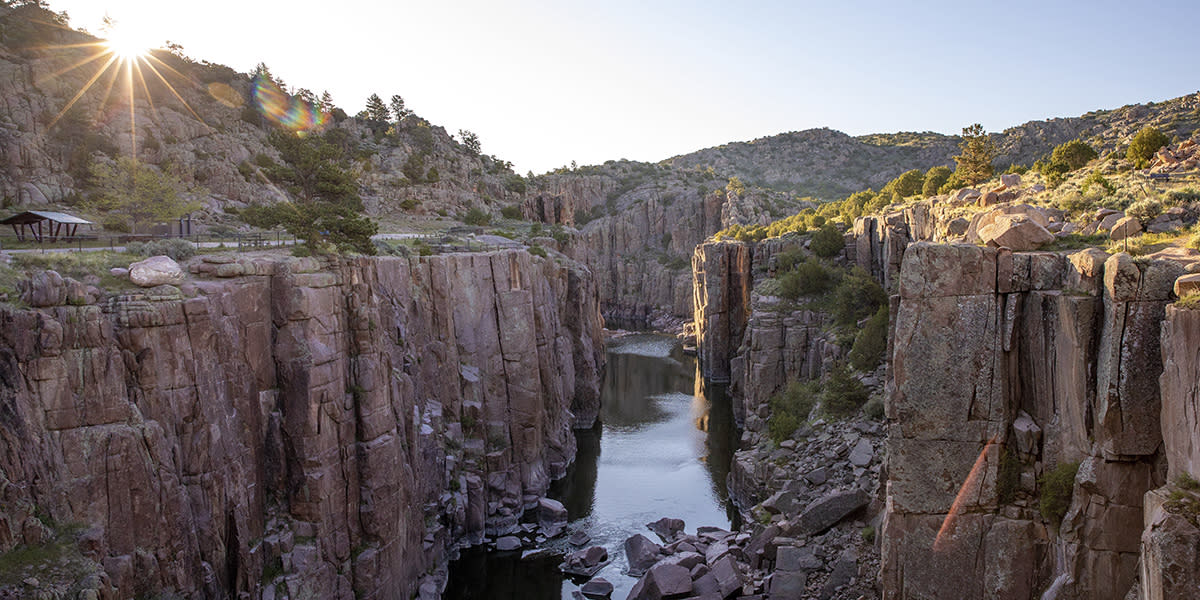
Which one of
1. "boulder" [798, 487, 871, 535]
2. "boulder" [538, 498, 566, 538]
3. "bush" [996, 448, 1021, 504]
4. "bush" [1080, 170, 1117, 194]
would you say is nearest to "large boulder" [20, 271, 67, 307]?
"boulder" [538, 498, 566, 538]

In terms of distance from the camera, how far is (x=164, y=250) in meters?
23.8

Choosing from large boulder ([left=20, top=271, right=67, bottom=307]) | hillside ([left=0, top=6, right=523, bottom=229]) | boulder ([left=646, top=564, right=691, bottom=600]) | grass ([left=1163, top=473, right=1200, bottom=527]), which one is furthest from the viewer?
hillside ([left=0, top=6, right=523, bottom=229])

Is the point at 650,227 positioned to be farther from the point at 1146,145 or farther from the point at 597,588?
the point at 597,588

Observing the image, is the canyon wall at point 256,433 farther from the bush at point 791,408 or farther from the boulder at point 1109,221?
the boulder at point 1109,221

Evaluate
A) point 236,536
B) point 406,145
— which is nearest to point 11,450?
point 236,536

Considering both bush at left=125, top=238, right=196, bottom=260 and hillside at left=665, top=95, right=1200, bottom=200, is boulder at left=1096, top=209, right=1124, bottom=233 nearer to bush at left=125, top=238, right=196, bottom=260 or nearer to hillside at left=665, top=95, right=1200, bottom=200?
bush at left=125, top=238, right=196, bottom=260

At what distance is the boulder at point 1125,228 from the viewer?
1883 cm

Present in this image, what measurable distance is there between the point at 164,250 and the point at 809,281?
1566 inches

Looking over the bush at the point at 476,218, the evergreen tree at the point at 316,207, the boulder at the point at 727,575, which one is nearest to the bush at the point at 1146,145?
the boulder at the point at 727,575

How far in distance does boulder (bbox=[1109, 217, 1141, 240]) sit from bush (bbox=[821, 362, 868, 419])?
16.7 m

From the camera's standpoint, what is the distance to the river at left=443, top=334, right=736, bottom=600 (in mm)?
32344

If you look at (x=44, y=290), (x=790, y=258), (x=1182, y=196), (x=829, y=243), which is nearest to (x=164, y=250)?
(x=44, y=290)

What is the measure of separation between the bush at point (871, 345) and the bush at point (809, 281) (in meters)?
12.2

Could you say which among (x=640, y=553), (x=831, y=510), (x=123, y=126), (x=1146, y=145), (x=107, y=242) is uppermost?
(x=123, y=126)
